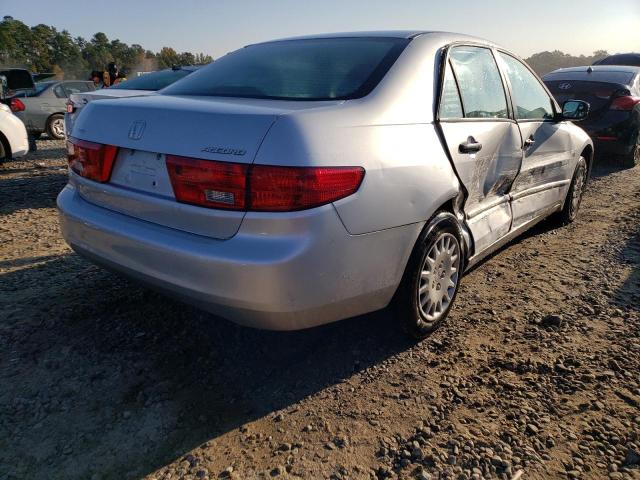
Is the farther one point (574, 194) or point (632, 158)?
point (632, 158)

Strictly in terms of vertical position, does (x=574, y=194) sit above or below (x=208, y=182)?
below

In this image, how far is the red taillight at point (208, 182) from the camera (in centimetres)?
199

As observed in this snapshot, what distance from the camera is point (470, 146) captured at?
9.29 ft

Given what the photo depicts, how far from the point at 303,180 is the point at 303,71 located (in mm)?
999

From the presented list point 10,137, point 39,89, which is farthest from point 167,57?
point 10,137

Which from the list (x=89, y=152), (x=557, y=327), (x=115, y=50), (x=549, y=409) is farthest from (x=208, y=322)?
(x=115, y=50)

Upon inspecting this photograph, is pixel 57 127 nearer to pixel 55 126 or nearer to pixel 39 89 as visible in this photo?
pixel 55 126

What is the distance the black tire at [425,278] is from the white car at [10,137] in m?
7.03

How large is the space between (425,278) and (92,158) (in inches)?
70.4

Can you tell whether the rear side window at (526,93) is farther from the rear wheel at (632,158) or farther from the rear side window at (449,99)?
the rear wheel at (632,158)

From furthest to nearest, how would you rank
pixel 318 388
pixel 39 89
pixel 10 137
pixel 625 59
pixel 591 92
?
pixel 625 59
pixel 39 89
pixel 591 92
pixel 10 137
pixel 318 388

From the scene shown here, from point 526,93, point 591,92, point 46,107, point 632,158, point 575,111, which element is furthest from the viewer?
point 46,107

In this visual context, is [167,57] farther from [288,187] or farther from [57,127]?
[288,187]

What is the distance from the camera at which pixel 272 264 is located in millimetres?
1967
